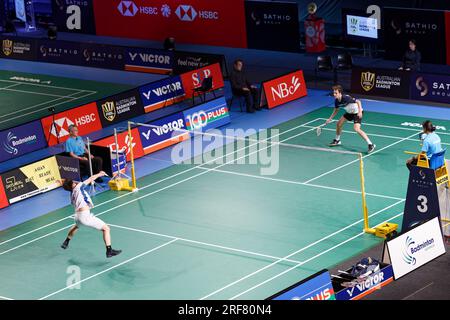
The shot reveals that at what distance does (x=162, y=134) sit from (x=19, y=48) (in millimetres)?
15149

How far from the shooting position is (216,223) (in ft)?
84.2

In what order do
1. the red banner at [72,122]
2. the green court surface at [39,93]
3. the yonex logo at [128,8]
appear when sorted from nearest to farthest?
the red banner at [72,122]
the green court surface at [39,93]
the yonex logo at [128,8]

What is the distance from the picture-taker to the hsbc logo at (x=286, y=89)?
118 ft

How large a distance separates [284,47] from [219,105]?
11.1 meters

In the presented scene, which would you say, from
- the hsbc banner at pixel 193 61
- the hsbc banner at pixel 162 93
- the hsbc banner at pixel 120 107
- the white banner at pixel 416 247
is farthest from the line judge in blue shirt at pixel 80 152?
the hsbc banner at pixel 193 61

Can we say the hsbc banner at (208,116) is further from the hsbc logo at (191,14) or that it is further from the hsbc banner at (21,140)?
the hsbc logo at (191,14)

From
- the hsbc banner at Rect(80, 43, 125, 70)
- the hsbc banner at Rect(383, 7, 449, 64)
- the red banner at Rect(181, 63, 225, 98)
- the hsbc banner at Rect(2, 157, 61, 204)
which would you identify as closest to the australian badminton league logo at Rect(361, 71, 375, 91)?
the hsbc banner at Rect(383, 7, 449, 64)

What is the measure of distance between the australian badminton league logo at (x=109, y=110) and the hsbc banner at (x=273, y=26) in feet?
38.0

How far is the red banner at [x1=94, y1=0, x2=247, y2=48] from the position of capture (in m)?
45.7

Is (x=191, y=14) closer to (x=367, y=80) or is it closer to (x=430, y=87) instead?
(x=367, y=80)

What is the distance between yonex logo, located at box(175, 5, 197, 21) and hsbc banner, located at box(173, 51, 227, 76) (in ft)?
22.1

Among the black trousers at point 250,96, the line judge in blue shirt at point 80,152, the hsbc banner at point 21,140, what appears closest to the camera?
the line judge in blue shirt at point 80,152

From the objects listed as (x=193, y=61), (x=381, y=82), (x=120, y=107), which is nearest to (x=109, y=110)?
(x=120, y=107)

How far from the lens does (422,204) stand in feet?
76.6
